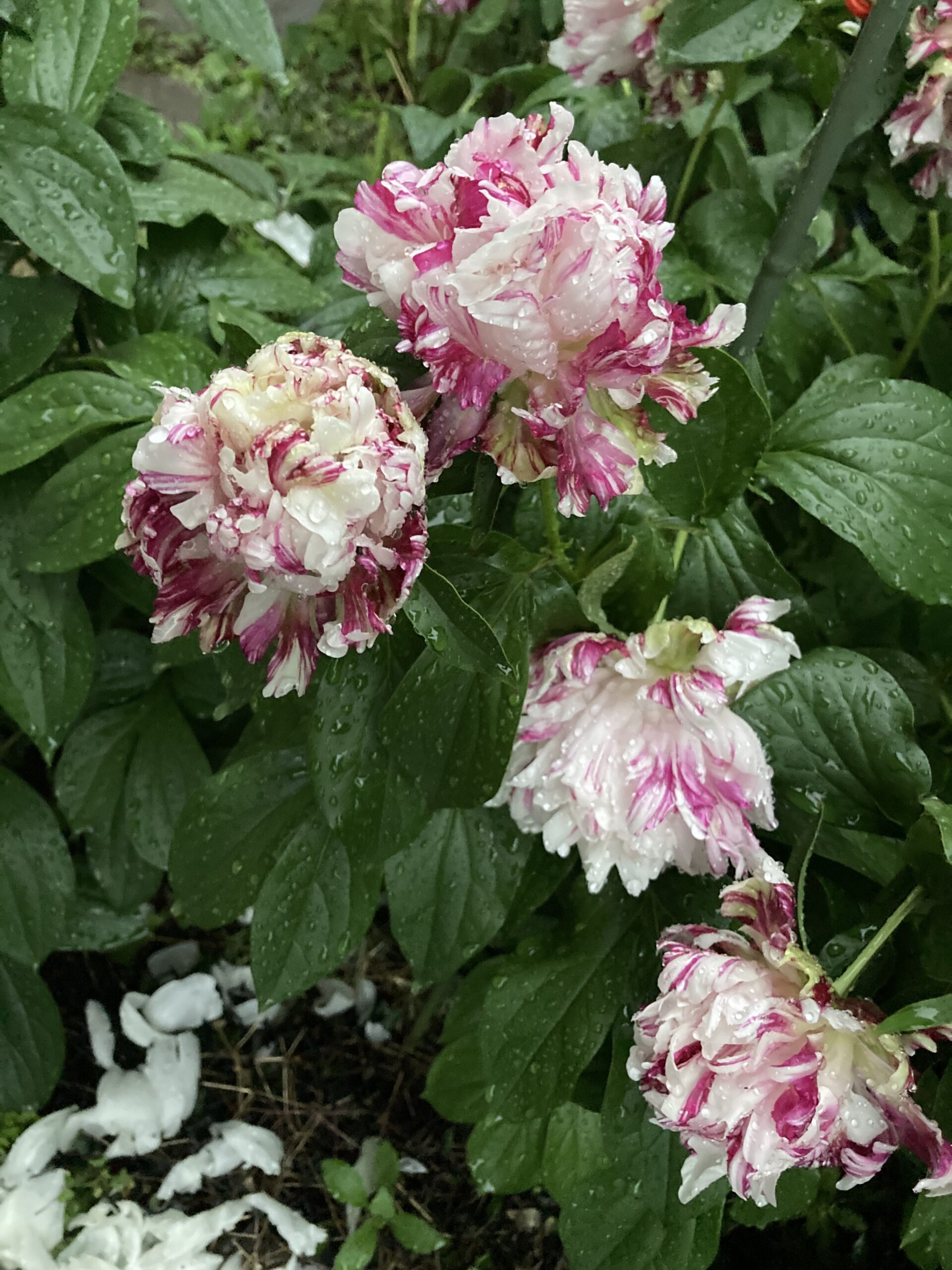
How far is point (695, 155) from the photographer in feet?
2.13

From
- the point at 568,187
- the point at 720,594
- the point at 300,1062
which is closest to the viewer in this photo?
the point at 568,187

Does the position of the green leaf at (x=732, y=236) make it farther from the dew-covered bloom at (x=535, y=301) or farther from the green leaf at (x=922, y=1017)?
the green leaf at (x=922, y=1017)

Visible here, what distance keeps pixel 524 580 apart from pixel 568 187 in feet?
0.57

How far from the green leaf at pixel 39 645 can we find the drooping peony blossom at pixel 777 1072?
1.44 feet

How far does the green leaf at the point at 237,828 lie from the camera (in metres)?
0.59

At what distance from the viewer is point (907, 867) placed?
1.49 ft

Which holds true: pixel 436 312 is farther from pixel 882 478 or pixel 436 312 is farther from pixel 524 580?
pixel 882 478

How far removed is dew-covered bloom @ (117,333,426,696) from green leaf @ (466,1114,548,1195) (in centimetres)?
54

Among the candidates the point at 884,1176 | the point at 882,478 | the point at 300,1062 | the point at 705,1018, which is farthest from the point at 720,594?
the point at 300,1062

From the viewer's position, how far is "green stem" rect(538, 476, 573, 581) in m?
0.40

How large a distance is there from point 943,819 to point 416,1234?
0.64m

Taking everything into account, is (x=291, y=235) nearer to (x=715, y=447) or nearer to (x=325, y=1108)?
(x=715, y=447)

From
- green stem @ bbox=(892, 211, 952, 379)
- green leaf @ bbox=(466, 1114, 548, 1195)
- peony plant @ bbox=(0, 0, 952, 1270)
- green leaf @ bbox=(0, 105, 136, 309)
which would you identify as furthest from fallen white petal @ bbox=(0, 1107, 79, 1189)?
green stem @ bbox=(892, 211, 952, 379)

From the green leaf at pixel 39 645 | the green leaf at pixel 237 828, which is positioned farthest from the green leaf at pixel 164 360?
the green leaf at pixel 237 828
